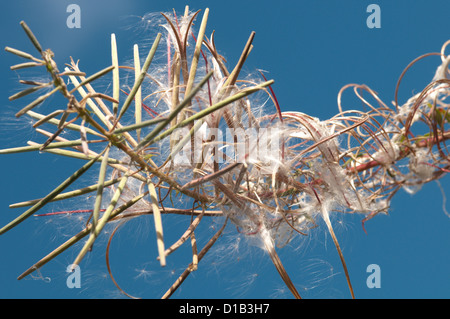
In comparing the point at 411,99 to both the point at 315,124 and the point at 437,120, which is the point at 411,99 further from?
the point at 315,124

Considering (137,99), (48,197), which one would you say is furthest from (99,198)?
(137,99)

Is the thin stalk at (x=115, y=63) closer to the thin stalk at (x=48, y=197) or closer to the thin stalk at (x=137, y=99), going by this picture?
the thin stalk at (x=137, y=99)

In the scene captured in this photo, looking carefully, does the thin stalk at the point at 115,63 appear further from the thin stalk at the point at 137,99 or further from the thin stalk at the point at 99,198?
the thin stalk at the point at 99,198

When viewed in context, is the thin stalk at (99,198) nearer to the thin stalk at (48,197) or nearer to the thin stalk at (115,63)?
the thin stalk at (48,197)

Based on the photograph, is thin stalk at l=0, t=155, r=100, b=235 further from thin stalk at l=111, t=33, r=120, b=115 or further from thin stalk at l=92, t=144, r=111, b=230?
thin stalk at l=111, t=33, r=120, b=115

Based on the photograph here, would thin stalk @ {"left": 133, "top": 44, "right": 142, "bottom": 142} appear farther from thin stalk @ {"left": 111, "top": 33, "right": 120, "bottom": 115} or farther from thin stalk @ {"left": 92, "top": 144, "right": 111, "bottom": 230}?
thin stalk @ {"left": 92, "top": 144, "right": 111, "bottom": 230}

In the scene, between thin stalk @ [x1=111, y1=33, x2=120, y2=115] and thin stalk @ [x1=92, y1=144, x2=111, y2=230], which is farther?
thin stalk @ [x1=111, y1=33, x2=120, y2=115]

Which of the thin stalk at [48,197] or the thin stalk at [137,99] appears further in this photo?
the thin stalk at [137,99]

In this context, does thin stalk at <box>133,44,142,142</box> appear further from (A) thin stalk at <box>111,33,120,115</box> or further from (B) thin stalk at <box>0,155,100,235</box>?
(B) thin stalk at <box>0,155,100,235</box>

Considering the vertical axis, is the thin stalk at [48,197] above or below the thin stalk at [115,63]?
below

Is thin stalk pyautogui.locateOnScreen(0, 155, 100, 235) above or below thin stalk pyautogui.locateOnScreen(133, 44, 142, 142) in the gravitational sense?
below

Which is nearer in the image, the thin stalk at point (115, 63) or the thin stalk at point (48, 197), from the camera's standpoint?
the thin stalk at point (48, 197)
